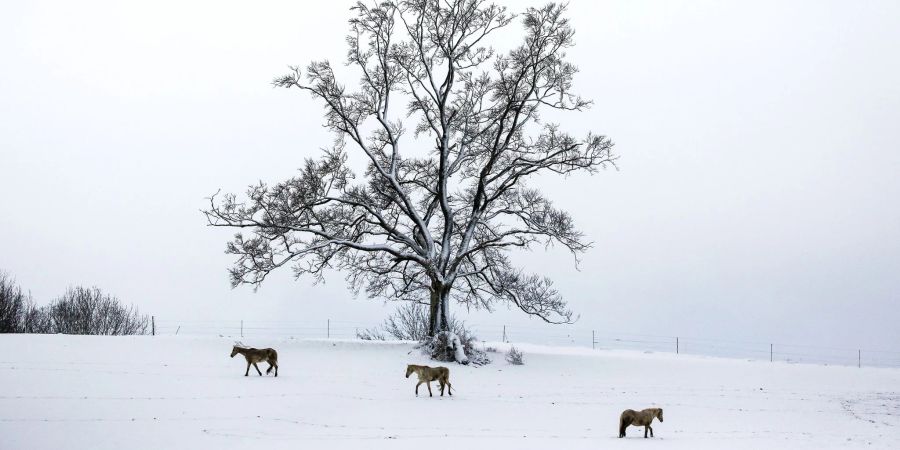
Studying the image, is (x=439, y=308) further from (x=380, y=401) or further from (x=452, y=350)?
(x=380, y=401)

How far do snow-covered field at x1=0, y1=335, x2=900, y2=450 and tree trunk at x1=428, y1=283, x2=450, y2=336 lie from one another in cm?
158

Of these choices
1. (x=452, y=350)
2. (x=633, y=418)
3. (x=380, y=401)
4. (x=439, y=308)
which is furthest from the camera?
(x=439, y=308)

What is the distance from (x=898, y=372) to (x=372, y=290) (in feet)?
69.2

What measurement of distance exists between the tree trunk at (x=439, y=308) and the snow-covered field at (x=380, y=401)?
5.17 ft

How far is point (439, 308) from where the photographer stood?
2589 centimetres

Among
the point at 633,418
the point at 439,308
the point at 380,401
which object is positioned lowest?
the point at 380,401

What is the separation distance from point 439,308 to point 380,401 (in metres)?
9.40

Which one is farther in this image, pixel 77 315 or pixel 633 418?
pixel 77 315

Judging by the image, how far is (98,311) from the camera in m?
40.4

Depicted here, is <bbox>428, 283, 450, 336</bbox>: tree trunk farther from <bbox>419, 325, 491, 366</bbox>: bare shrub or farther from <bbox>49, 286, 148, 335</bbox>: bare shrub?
<bbox>49, 286, 148, 335</bbox>: bare shrub

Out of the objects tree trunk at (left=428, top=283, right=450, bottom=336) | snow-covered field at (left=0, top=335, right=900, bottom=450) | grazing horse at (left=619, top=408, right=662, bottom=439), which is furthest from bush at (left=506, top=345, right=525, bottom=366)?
grazing horse at (left=619, top=408, right=662, bottom=439)

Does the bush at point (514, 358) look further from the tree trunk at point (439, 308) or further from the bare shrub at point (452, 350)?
the tree trunk at point (439, 308)

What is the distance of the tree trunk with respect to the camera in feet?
84.7

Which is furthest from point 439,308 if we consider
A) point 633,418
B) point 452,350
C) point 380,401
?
point 633,418
